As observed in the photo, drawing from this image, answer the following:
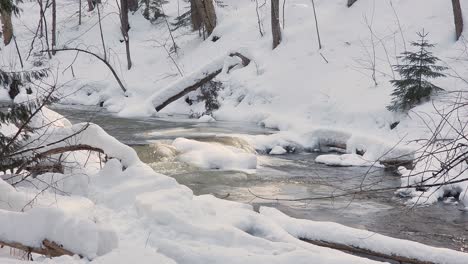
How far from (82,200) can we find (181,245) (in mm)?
1817

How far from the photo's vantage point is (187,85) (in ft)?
61.1

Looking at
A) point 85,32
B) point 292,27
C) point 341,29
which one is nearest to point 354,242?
point 341,29

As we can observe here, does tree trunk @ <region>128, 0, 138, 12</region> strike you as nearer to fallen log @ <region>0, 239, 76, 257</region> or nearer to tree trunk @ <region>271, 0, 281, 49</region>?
tree trunk @ <region>271, 0, 281, 49</region>

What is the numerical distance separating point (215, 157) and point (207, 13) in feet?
54.2

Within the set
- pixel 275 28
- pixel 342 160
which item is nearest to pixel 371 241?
pixel 342 160

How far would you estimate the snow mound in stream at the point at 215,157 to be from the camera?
10943mm

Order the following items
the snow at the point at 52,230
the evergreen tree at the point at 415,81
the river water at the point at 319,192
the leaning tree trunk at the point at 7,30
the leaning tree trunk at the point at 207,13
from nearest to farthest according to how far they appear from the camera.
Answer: the snow at the point at 52,230, the river water at the point at 319,192, the evergreen tree at the point at 415,81, the leaning tree trunk at the point at 207,13, the leaning tree trunk at the point at 7,30

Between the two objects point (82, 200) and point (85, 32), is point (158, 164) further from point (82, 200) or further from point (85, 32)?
point (85, 32)

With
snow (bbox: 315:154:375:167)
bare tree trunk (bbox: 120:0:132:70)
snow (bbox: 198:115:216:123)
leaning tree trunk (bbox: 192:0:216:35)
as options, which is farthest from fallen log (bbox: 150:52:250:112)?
bare tree trunk (bbox: 120:0:132:70)

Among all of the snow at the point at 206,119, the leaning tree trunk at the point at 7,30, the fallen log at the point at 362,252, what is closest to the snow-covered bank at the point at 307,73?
the snow at the point at 206,119

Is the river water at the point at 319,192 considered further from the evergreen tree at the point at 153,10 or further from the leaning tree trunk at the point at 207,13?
the evergreen tree at the point at 153,10

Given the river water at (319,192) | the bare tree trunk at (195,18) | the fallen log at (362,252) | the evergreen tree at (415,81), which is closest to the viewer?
the fallen log at (362,252)

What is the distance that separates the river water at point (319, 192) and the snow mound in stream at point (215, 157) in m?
0.26

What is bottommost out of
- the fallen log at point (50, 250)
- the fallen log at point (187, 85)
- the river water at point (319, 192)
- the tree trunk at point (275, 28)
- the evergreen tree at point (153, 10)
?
the river water at point (319, 192)
